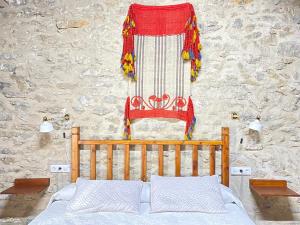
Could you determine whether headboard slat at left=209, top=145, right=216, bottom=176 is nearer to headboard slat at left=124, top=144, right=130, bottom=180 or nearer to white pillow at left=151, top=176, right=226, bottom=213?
white pillow at left=151, top=176, right=226, bottom=213

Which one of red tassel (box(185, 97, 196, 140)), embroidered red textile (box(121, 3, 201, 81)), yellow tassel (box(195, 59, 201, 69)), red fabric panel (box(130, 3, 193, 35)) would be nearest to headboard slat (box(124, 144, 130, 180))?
red tassel (box(185, 97, 196, 140))

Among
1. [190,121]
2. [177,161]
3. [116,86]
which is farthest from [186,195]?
[116,86]

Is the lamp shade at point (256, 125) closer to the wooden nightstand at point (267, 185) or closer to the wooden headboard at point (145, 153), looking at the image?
the wooden headboard at point (145, 153)

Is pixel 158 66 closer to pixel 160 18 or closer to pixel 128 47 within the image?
pixel 128 47

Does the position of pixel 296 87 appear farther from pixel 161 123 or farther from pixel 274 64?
pixel 161 123

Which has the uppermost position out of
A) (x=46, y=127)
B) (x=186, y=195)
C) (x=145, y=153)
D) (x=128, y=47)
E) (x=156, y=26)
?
(x=156, y=26)

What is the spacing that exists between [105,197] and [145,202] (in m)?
0.35

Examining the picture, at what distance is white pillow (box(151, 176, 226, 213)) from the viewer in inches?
83.3

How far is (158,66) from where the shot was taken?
2719mm

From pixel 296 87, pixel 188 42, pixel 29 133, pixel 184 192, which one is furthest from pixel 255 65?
pixel 29 133

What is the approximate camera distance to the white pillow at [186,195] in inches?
83.3

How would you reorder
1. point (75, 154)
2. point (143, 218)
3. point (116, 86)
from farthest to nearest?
point (116, 86) → point (75, 154) → point (143, 218)

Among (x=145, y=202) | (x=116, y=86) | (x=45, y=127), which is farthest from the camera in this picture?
(x=116, y=86)

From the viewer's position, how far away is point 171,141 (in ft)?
8.75
